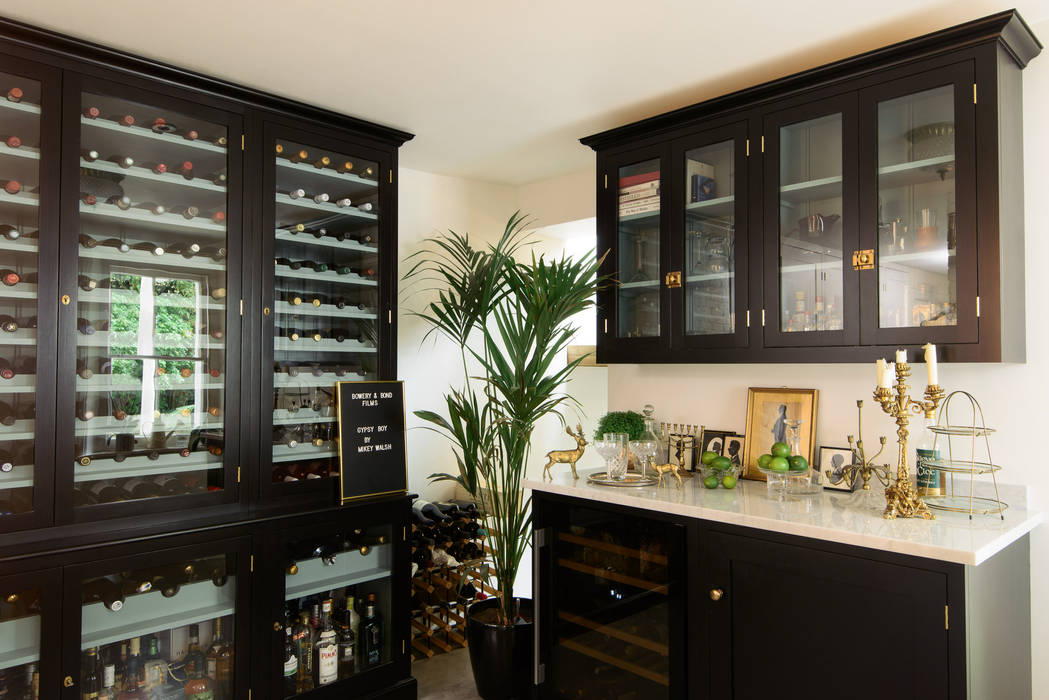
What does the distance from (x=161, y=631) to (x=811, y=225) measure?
115 inches

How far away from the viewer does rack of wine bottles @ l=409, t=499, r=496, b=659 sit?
142 inches

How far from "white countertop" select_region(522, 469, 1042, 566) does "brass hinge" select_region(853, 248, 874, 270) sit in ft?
2.74

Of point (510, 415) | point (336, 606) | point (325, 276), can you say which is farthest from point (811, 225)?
point (336, 606)

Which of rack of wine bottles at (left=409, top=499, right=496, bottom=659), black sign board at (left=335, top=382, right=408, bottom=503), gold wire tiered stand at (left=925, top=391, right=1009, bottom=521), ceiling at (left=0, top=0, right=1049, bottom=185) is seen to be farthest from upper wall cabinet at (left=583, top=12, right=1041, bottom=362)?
rack of wine bottles at (left=409, top=499, right=496, bottom=659)

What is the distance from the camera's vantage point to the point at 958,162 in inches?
84.1

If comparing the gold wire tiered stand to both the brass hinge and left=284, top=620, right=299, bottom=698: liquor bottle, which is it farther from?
left=284, top=620, right=299, bottom=698: liquor bottle

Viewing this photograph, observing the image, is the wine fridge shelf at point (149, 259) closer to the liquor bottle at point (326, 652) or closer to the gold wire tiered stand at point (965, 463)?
the liquor bottle at point (326, 652)

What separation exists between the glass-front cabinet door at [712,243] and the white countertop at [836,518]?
2.15 ft

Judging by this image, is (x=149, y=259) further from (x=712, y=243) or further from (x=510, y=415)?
(x=712, y=243)

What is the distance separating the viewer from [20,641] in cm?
221

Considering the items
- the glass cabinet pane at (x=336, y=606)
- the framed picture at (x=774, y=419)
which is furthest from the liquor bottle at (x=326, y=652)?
the framed picture at (x=774, y=419)

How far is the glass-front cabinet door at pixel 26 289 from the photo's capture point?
2.22 meters

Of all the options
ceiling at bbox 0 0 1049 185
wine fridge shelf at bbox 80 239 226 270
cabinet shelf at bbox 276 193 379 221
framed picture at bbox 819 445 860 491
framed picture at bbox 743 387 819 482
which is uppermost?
ceiling at bbox 0 0 1049 185

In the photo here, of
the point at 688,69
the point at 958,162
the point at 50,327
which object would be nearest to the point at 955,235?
the point at 958,162
